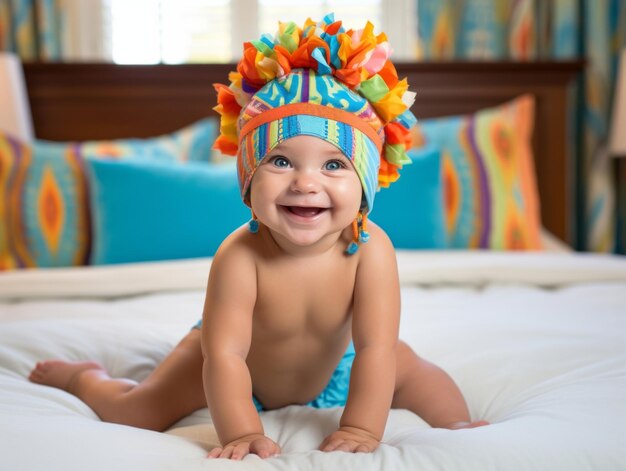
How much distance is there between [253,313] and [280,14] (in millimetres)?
2799

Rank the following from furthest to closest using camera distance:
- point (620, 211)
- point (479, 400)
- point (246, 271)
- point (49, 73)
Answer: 1. point (620, 211)
2. point (49, 73)
3. point (479, 400)
4. point (246, 271)

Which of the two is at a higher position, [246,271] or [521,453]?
[246,271]

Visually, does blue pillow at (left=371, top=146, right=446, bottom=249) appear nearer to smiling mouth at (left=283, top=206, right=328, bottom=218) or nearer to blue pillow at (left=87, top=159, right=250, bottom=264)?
blue pillow at (left=87, top=159, right=250, bottom=264)

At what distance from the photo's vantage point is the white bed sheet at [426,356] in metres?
0.82

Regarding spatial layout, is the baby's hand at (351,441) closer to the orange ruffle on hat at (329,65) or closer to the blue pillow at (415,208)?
the orange ruffle on hat at (329,65)

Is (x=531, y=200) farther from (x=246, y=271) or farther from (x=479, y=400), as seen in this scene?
(x=246, y=271)

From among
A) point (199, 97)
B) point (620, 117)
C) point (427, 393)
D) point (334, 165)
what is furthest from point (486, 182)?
point (334, 165)

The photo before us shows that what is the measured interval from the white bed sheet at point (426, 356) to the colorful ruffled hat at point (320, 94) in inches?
13.1

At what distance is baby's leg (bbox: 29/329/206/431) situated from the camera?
3.67 ft

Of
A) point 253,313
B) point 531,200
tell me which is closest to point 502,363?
point 253,313

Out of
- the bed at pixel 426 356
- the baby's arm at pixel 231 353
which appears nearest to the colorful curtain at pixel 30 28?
the bed at pixel 426 356

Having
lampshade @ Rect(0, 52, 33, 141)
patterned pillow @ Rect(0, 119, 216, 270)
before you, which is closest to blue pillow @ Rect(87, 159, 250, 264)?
patterned pillow @ Rect(0, 119, 216, 270)

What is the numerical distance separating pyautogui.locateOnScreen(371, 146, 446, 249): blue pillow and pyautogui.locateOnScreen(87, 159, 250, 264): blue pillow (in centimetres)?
43

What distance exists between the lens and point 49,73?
308 cm
